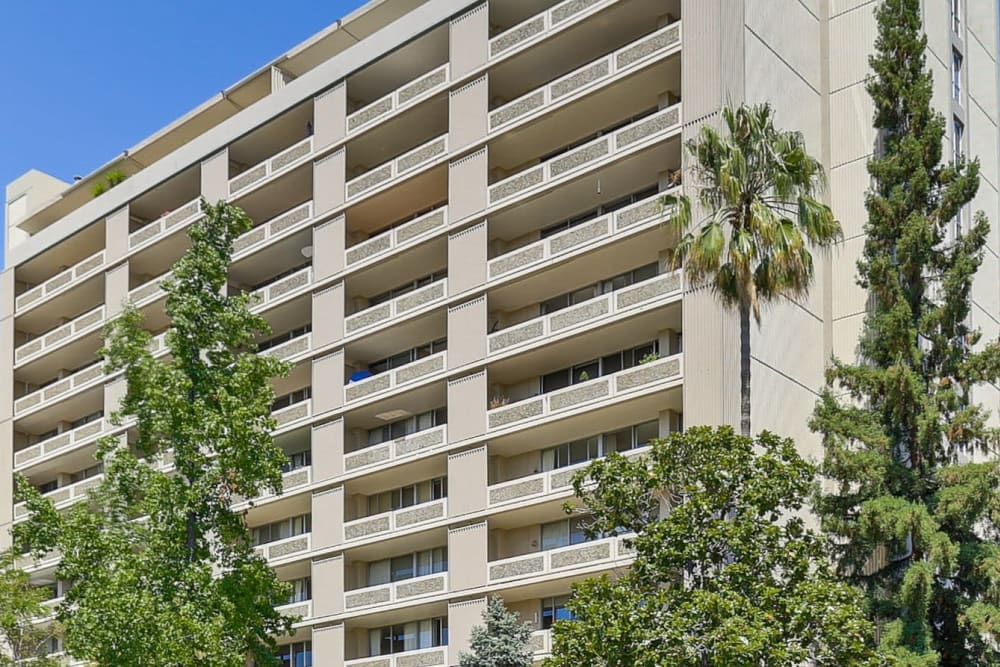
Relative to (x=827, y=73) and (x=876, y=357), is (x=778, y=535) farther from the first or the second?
(x=827, y=73)

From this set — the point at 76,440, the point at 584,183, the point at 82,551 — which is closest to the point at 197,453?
the point at 82,551

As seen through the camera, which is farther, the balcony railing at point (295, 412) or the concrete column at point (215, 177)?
the concrete column at point (215, 177)

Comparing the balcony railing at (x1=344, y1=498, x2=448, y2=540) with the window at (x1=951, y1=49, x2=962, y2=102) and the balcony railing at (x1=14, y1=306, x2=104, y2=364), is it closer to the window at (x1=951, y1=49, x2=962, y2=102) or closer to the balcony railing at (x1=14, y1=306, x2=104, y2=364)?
the balcony railing at (x1=14, y1=306, x2=104, y2=364)

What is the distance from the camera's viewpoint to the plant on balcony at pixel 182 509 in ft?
122

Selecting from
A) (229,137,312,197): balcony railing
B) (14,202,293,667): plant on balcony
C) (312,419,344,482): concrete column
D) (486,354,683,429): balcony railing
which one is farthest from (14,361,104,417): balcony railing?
(14,202,293,667): plant on balcony

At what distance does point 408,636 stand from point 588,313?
13.7 meters

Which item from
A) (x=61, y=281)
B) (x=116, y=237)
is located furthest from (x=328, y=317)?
(x=61, y=281)

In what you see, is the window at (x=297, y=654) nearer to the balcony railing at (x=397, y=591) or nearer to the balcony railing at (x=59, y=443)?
the balcony railing at (x=397, y=591)

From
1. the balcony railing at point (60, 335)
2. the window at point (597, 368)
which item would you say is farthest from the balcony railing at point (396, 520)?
the balcony railing at point (60, 335)

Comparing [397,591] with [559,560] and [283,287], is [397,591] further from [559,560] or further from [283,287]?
[283,287]

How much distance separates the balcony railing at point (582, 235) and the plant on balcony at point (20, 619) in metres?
18.9

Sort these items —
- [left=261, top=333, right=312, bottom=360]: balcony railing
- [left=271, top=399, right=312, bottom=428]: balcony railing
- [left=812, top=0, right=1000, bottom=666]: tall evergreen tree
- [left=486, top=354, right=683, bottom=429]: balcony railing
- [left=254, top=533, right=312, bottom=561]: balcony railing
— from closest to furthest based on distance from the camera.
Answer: [left=812, top=0, right=1000, bottom=666]: tall evergreen tree < [left=486, top=354, right=683, bottom=429]: balcony railing < [left=254, top=533, right=312, bottom=561]: balcony railing < [left=271, top=399, right=312, bottom=428]: balcony railing < [left=261, top=333, right=312, bottom=360]: balcony railing

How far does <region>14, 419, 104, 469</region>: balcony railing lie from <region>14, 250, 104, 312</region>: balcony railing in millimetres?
6867

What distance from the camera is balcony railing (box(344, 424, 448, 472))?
52.4m
